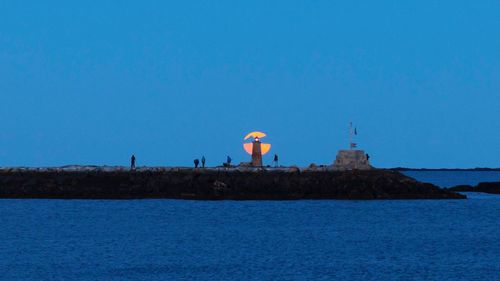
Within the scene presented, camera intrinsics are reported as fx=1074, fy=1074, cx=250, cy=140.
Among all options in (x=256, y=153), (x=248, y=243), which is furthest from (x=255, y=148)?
(x=248, y=243)

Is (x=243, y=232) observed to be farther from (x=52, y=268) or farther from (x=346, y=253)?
(x=52, y=268)

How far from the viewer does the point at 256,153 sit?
3723 inches

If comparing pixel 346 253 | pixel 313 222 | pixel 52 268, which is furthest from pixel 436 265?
pixel 313 222

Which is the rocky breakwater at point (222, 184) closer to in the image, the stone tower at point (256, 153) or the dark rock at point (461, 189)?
the stone tower at point (256, 153)

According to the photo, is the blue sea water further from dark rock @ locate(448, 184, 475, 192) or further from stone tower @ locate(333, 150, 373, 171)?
dark rock @ locate(448, 184, 475, 192)

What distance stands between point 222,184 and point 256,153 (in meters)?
9.42

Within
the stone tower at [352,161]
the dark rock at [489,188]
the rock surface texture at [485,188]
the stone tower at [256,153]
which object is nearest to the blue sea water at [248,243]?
the stone tower at [352,161]

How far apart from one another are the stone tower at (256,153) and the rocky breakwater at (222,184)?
620 centimetres

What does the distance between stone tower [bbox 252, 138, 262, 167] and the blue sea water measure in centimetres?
501

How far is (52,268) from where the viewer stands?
47.1 meters

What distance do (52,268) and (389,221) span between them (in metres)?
32.8

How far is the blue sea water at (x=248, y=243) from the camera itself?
154 feet

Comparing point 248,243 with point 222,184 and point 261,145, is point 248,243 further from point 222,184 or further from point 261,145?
point 261,145

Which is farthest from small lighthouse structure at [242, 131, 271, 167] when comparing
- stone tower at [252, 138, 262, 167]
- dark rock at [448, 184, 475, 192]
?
dark rock at [448, 184, 475, 192]
